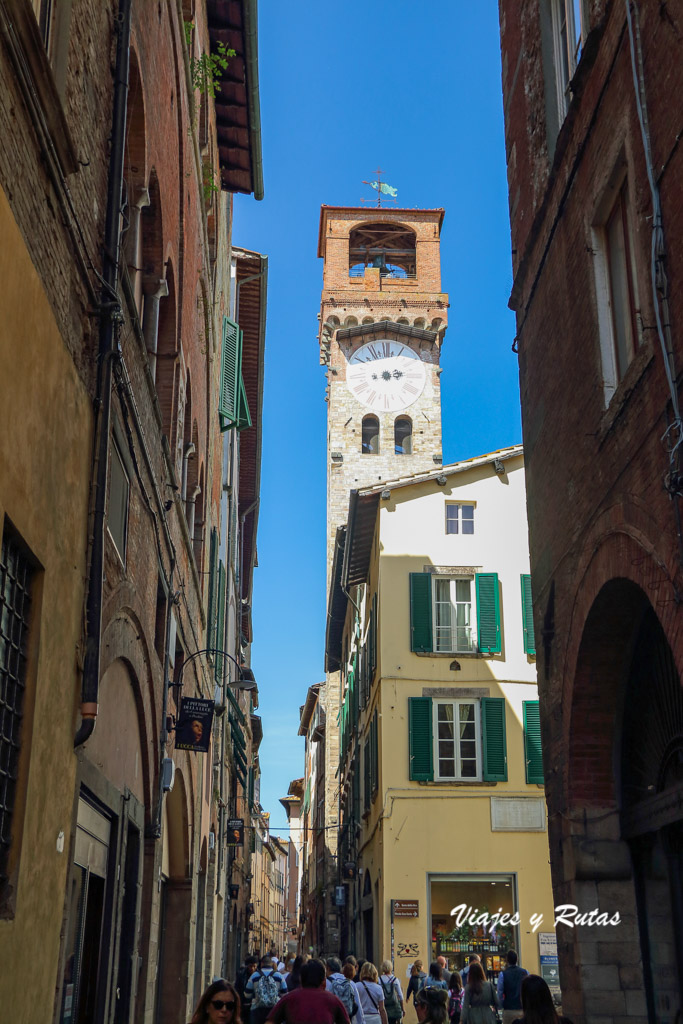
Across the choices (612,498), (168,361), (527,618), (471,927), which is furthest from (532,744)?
(612,498)

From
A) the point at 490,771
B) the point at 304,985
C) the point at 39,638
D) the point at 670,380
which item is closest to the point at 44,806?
the point at 39,638

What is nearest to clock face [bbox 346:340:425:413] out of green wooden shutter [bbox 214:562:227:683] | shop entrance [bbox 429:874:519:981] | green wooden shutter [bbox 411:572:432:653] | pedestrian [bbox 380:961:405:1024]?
green wooden shutter [bbox 411:572:432:653]

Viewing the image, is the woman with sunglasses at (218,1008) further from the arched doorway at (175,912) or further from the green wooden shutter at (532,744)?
the green wooden shutter at (532,744)

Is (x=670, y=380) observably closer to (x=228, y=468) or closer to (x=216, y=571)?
(x=216, y=571)

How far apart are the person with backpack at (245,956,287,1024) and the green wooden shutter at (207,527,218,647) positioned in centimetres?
547

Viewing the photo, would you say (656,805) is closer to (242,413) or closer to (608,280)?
(608,280)

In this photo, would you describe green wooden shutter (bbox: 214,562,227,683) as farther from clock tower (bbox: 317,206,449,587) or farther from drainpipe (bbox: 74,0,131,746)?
clock tower (bbox: 317,206,449,587)

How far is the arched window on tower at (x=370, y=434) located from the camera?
1761 inches

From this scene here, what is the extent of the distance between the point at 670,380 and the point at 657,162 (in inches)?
60.2

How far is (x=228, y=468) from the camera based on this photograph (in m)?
23.8

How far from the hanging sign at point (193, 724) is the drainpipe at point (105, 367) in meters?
5.15

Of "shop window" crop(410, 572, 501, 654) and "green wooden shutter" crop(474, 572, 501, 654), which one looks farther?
"shop window" crop(410, 572, 501, 654)

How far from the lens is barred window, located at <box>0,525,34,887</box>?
15.0ft

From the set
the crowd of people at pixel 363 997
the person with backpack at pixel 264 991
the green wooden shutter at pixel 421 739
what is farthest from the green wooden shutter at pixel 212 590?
the person with backpack at pixel 264 991
